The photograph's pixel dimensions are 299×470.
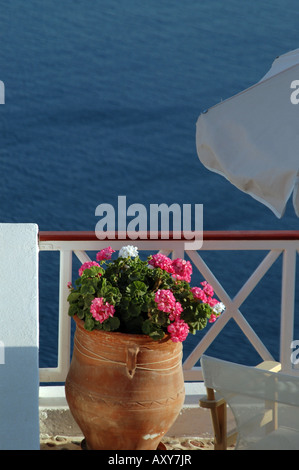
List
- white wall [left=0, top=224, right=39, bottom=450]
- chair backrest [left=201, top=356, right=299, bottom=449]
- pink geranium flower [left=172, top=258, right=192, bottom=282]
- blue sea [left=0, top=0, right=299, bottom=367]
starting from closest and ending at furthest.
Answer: chair backrest [left=201, top=356, right=299, bottom=449] → white wall [left=0, top=224, right=39, bottom=450] → pink geranium flower [left=172, top=258, right=192, bottom=282] → blue sea [left=0, top=0, right=299, bottom=367]

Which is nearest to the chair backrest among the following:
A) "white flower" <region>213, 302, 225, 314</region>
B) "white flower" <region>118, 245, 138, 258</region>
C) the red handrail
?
"white flower" <region>213, 302, 225, 314</region>

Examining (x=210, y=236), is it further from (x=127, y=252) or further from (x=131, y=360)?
(x=131, y=360)

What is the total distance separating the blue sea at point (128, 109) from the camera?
13.2m

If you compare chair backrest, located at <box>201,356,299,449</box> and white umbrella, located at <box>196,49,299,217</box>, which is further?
white umbrella, located at <box>196,49,299,217</box>

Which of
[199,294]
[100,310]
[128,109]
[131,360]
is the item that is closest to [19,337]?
[100,310]

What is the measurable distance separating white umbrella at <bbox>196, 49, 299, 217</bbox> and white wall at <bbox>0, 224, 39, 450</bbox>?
107 centimetres

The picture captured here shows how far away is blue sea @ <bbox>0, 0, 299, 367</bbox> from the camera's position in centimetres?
1322

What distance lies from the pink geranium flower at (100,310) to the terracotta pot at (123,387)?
85mm

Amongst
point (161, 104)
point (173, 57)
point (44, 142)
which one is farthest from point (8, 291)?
point (173, 57)

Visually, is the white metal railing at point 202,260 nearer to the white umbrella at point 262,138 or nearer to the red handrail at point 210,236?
the red handrail at point 210,236

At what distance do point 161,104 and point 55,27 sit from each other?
12.8 feet

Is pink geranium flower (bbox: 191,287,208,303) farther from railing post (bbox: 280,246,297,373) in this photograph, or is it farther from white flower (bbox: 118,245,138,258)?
railing post (bbox: 280,246,297,373)

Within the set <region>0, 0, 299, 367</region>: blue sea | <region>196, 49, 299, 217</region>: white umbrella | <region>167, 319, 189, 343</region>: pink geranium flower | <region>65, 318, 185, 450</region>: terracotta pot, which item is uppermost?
<region>0, 0, 299, 367</region>: blue sea

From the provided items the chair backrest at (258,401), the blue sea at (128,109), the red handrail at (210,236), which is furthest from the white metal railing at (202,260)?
the blue sea at (128,109)
